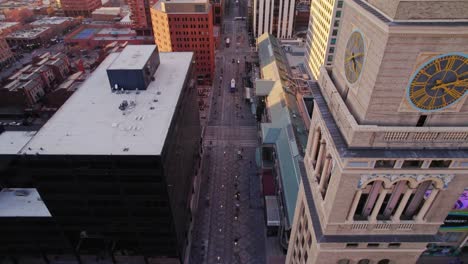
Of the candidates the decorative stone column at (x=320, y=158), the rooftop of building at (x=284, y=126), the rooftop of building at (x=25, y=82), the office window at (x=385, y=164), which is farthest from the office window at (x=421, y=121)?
the rooftop of building at (x=25, y=82)

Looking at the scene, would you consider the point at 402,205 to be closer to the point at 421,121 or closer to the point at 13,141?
the point at 421,121

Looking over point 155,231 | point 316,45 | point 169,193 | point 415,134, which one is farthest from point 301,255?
point 316,45

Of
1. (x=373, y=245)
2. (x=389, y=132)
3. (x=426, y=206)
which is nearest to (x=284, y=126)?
(x=373, y=245)

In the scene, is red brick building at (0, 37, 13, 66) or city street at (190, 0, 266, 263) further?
red brick building at (0, 37, 13, 66)

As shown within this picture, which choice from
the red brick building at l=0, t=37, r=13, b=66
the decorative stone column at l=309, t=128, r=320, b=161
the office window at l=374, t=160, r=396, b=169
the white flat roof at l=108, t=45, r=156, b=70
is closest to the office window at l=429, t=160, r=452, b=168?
the office window at l=374, t=160, r=396, b=169

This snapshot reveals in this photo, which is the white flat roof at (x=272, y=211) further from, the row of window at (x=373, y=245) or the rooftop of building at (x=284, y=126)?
the row of window at (x=373, y=245)

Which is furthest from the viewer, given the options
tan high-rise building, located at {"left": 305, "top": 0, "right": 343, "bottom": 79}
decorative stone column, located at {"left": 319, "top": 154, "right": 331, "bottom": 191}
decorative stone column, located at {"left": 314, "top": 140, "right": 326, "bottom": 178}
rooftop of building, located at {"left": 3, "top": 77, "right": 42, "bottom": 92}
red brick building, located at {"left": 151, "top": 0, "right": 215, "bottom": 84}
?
red brick building, located at {"left": 151, "top": 0, "right": 215, "bottom": 84}

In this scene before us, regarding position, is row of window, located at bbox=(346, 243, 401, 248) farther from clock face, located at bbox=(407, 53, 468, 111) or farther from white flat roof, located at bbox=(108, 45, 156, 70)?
white flat roof, located at bbox=(108, 45, 156, 70)
